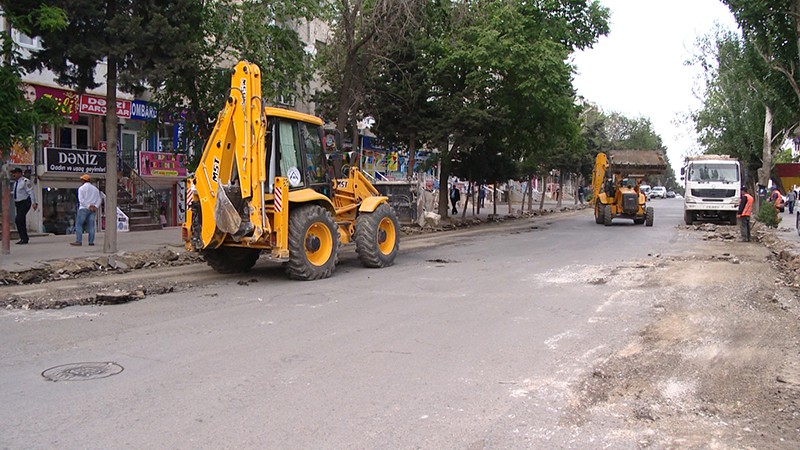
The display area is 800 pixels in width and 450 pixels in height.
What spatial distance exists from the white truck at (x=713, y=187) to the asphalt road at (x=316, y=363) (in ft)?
63.1

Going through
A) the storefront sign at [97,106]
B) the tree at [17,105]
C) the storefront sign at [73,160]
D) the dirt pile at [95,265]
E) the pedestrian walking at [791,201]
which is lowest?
the dirt pile at [95,265]

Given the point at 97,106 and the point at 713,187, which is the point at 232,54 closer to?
the point at 97,106

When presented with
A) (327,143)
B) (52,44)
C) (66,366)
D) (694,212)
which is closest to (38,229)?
(52,44)

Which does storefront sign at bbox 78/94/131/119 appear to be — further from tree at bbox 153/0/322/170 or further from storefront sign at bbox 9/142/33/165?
tree at bbox 153/0/322/170

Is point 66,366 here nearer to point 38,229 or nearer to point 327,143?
point 327,143

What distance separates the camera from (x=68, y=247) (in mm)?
15375

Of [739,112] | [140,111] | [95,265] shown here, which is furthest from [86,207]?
[739,112]

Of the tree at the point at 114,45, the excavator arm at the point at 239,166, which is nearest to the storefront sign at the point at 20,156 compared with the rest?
the tree at the point at 114,45

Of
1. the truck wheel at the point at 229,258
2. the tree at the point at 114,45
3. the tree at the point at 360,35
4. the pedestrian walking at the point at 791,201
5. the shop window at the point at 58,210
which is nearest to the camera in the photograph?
the truck wheel at the point at 229,258

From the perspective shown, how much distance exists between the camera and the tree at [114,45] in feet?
42.8

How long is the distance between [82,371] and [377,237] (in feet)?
25.5

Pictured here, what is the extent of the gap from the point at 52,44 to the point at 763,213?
2496 centimetres

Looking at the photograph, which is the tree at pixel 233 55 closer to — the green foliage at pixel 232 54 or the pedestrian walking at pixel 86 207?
the green foliage at pixel 232 54

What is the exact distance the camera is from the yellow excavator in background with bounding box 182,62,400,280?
10.8 metres
